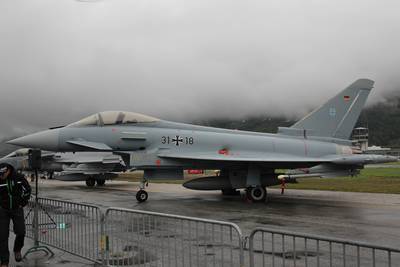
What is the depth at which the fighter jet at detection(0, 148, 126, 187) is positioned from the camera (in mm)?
25709

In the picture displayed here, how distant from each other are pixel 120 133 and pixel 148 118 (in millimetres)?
1344

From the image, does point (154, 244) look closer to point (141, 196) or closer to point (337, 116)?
point (141, 196)

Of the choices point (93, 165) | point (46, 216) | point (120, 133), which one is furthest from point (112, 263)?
point (93, 165)

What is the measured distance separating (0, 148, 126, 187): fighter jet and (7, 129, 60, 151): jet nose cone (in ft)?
30.5

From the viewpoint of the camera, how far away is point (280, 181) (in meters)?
15.5

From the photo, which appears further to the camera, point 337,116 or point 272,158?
point 337,116

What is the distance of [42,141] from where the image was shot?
1422 centimetres

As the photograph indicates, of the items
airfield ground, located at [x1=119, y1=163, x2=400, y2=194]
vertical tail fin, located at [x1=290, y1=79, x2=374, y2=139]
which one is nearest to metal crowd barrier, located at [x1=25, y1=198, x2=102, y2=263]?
vertical tail fin, located at [x1=290, y1=79, x2=374, y2=139]

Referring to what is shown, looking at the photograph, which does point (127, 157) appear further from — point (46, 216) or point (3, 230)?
point (3, 230)

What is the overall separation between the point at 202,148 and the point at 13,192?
31.5 feet

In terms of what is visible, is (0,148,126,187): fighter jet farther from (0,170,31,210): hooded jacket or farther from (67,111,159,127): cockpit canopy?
(0,170,31,210): hooded jacket

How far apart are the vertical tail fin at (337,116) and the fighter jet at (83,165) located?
1160cm

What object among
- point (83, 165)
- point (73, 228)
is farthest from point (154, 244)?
point (83, 165)

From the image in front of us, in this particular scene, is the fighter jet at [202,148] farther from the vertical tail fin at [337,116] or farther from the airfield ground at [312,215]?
the airfield ground at [312,215]
